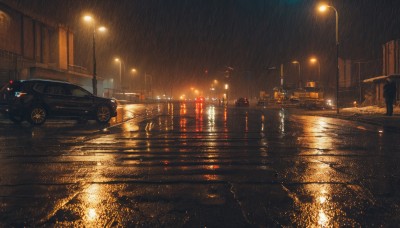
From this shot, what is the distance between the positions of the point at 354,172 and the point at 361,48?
1949 inches

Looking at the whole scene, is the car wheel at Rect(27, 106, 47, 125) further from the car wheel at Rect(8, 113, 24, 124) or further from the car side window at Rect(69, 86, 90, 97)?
the car side window at Rect(69, 86, 90, 97)

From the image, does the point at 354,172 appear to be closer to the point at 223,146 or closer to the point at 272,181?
the point at 272,181

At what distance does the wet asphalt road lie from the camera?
4766 millimetres

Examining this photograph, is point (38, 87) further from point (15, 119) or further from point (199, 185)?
point (199, 185)

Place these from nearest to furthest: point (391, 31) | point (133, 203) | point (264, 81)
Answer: point (133, 203) < point (391, 31) < point (264, 81)

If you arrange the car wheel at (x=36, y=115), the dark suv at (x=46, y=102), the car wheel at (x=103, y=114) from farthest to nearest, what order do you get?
the car wheel at (x=103, y=114)
the car wheel at (x=36, y=115)
the dark suv at (x=46, y=102)

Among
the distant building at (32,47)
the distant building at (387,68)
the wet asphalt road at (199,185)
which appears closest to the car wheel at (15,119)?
the wet asphalt road at (199,185)

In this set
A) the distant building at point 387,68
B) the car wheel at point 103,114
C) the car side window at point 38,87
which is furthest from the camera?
the distant building at point 387,68

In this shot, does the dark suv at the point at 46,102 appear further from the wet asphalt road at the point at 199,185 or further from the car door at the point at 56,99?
the wet asphalt road at the point at 199,185

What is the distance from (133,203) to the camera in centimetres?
538

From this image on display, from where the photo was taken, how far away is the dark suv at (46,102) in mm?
17594

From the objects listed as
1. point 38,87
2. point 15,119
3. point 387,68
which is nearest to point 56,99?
point 38,87

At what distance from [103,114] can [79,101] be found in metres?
1.43

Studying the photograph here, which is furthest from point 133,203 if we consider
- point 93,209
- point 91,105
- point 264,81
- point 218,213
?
point 264,81
